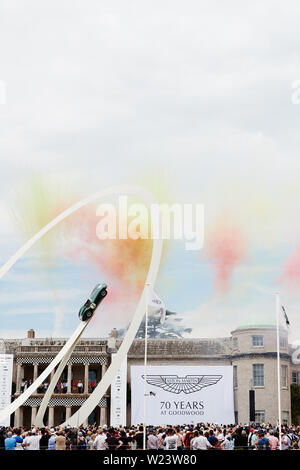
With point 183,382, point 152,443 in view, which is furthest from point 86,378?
point 152,443

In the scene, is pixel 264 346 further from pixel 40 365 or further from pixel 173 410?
pixel 40 365

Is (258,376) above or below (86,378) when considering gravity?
above

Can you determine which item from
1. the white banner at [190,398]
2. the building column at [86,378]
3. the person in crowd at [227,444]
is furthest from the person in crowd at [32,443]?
the building column at [86,378]

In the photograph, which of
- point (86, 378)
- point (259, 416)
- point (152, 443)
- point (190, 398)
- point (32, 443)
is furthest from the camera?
point (86, 378)

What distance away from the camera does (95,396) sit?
6550 centimetres

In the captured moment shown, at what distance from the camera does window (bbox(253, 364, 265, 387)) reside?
70250 mm

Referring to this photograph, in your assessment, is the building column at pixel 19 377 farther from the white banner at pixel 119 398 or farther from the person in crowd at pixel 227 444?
the person in crowd at pixel 227 444

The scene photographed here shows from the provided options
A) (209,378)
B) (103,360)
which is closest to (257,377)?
(209,378)

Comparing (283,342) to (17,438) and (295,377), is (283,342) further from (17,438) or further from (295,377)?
(17,438)

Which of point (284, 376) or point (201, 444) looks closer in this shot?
point (201, 444)

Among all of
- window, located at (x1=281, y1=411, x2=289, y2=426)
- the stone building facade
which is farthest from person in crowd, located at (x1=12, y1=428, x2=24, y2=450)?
window, located at (x1=281, y1=411, x2=289, y2=426)

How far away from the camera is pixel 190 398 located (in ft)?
204

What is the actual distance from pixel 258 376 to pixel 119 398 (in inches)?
555
